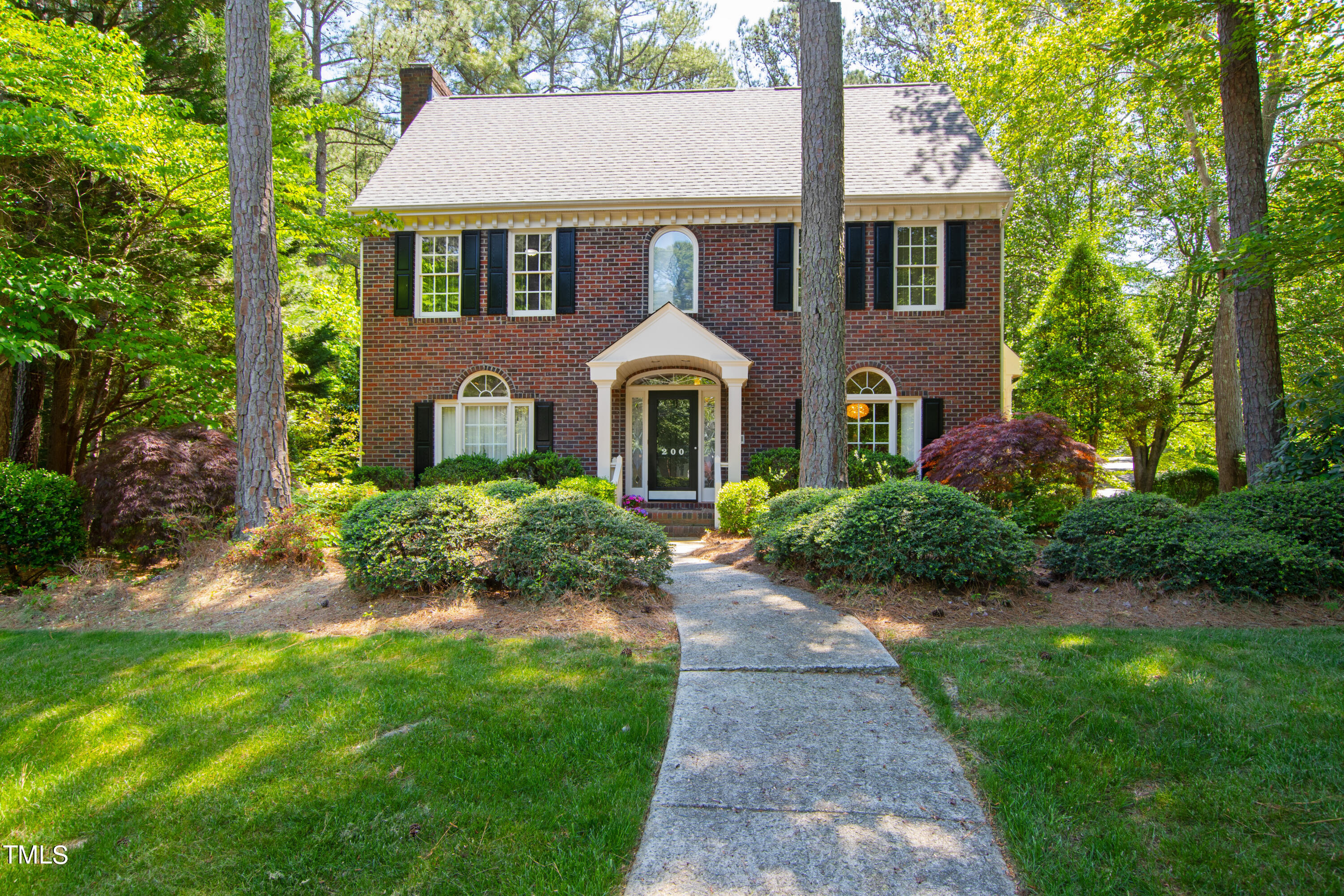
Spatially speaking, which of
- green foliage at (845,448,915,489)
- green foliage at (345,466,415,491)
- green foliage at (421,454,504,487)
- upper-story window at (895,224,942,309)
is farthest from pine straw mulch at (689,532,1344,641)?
green foliage at (345,466,415,491)

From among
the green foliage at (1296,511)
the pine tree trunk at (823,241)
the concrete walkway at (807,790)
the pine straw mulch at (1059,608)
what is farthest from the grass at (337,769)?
the green foliage at (1296,511)

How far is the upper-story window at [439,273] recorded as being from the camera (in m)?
12.8

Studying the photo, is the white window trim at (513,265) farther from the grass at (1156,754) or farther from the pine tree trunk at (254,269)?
the grass at (1156,754)

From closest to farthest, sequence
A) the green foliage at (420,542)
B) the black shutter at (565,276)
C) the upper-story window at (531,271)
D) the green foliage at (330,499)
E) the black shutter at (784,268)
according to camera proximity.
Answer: the green foliage at (420,542)
the green foliage at (330,499)
the black shutter at (784,268)
the black shutter at (565,276)
the upper-story window at (531,271)

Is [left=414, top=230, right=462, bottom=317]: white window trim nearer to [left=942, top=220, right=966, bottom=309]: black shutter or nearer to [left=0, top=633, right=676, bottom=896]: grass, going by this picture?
[left=942, top=220, right=966, bottom=309]: black shutter

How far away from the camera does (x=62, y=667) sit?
4555 mm

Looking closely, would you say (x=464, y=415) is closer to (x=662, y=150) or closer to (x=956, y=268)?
(x=662, y=150)

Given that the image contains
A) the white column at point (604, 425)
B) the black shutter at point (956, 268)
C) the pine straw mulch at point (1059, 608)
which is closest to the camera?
the pine straw mulch at point (1059, 608)

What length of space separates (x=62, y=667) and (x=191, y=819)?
2.84 m

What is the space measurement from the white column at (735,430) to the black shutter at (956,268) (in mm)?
3882

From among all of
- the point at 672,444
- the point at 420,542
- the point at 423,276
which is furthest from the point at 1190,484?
the point at 420,542

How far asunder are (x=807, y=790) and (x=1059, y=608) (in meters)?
3.58

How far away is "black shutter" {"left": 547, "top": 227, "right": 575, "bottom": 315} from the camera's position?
41.2 ft

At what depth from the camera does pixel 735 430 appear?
37.7 ft
